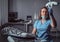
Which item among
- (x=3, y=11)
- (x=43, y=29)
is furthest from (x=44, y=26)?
(x=3, y=11)

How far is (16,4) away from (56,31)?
221 cm

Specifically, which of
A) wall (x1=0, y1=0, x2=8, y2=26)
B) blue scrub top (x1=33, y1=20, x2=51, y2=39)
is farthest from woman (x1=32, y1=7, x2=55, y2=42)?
wall (x1=0, y1=0, x2=8, y2=26)

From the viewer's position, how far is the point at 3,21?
723cm

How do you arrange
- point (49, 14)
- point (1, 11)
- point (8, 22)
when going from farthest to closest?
point (8, 22) < point (1, 11) < point (49, 14)

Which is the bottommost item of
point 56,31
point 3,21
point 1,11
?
point 56,31

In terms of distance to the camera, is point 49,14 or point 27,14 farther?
point 27,14

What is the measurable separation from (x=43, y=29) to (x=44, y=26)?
0.15ft

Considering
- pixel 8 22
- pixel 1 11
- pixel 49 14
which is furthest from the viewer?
pixel 8 22

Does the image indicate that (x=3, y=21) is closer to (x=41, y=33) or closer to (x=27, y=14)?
(x=27, y=14)

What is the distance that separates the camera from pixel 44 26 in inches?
81.6

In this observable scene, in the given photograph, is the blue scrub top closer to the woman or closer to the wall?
the woman

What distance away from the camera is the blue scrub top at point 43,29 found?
202cm

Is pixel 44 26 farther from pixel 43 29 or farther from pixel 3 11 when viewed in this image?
pixel 3 11

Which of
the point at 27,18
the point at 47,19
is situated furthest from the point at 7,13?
the point at 47,19
